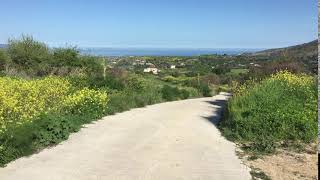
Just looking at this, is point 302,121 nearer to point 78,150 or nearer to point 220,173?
point 220,173

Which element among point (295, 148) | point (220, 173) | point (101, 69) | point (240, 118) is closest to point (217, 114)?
point (240, 118)

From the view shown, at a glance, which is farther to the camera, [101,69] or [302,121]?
[101,69]

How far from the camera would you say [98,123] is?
14242 millimetres

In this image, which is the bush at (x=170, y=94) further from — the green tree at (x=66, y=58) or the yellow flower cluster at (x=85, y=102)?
the yellow flower cluster at (x=85, y=102)

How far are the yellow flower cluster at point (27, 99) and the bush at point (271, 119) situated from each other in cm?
469

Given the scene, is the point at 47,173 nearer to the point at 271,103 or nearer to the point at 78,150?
the point at 78,150

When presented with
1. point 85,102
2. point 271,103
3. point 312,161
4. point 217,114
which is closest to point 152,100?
point 217,114

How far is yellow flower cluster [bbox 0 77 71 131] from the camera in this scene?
11.7m

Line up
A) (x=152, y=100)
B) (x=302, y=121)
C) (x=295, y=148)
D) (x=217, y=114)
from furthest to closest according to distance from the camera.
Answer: (x=152, y=100), (x=217, y=114), (x=302, y=121), (x=295, y=148)

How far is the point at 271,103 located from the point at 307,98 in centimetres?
172

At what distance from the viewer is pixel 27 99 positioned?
13.6 metres

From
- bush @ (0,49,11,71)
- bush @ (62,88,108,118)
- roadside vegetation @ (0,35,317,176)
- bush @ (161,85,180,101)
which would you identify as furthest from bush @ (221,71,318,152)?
bush @ (0,49,11,71)

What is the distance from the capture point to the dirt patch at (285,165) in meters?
8.64

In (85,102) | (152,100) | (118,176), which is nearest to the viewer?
(118,176)
